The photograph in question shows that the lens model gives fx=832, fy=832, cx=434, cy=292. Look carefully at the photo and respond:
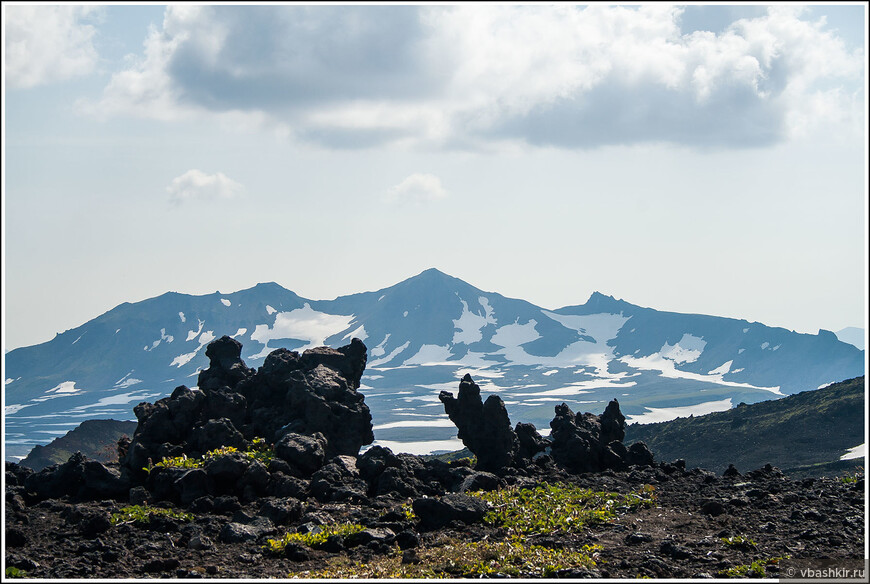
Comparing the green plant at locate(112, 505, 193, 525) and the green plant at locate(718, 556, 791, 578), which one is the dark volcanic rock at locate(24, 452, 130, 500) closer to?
the green plant at locate(112, 505, 193, 525)

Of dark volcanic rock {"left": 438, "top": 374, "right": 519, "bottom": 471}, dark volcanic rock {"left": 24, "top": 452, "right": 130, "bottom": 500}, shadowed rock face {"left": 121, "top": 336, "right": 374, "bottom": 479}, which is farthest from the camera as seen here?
dark volcanic rock {"left": 438, "top": 374, "right": 519, "bottom": 471}

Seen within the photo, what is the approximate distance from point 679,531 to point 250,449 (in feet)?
51.5

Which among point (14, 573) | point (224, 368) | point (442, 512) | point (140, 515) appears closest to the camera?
point (14, 573)

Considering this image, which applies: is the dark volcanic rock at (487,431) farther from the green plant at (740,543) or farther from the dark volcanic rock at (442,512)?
the green plant at (740,543)

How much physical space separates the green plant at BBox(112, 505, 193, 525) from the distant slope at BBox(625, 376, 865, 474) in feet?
221

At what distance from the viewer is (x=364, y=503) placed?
25.3m

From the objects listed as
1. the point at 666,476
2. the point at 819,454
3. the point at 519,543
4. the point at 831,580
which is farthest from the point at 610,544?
the point at 819,454

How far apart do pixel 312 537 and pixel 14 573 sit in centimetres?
660

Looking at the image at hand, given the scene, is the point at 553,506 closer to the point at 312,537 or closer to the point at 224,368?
the point at 312,537

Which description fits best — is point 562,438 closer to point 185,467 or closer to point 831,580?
point 185,467

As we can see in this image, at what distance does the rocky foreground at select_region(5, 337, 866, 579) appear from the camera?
18859 millimetres

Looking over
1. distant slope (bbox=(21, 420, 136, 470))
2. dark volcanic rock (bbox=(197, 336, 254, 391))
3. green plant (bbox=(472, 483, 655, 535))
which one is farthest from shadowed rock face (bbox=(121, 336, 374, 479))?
distant slope (bbox=(21, 420, 136, 470))

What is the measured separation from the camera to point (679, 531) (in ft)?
72.5

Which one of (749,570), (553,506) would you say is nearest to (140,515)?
(553,506)
